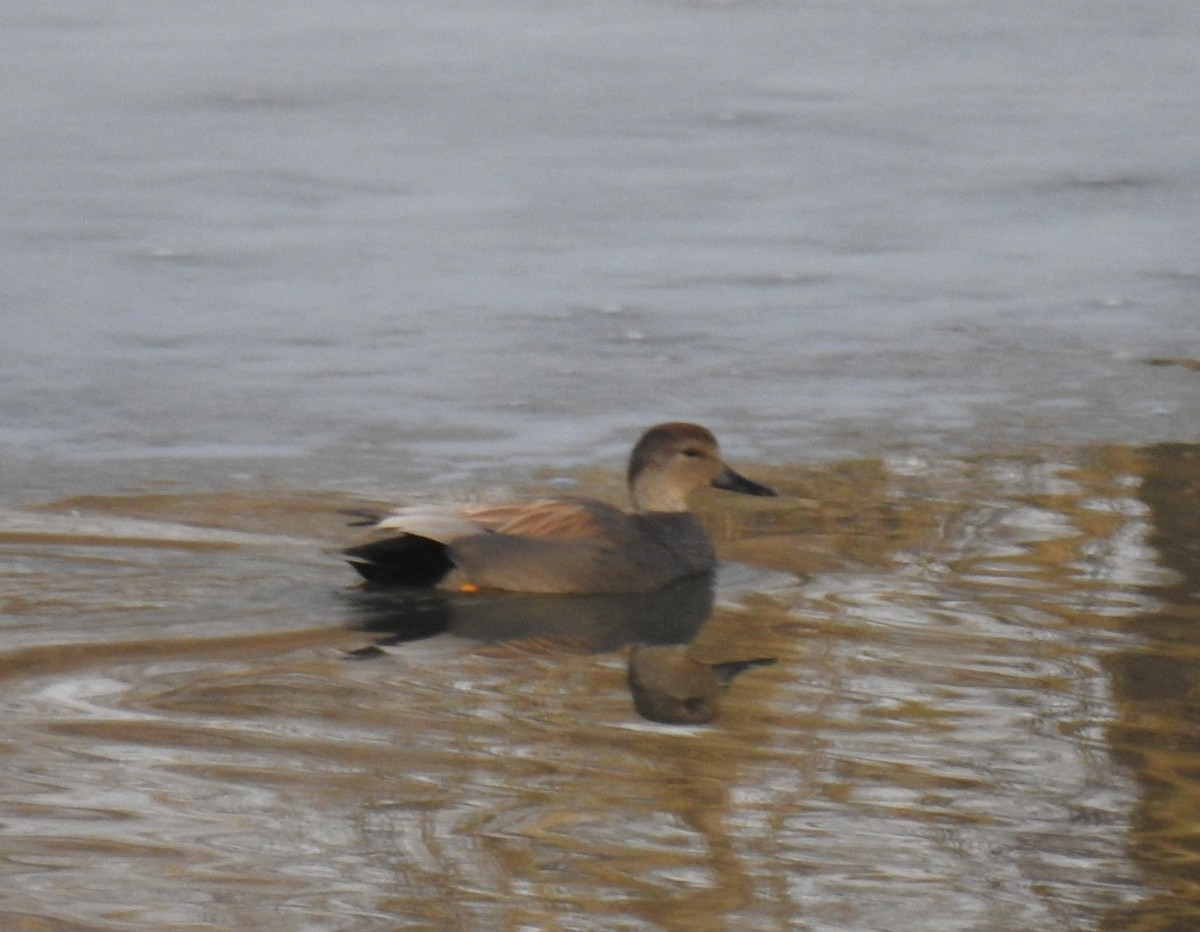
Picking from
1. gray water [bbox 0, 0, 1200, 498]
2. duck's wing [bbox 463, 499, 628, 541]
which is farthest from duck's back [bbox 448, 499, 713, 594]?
gray water [bbox 0, 0, 1200, 498]

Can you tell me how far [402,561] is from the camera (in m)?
5.66

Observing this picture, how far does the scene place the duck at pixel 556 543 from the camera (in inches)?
223

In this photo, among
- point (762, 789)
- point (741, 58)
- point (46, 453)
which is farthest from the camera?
point (741, 58)

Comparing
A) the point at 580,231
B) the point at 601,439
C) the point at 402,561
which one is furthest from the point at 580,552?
the point at 580,231

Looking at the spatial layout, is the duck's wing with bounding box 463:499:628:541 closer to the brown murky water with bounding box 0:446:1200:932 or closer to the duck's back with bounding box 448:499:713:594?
the duck's back with bounding box 448:499:713:594

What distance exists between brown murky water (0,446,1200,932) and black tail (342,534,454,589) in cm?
8

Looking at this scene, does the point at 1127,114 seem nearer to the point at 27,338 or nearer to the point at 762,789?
the point at 27,338

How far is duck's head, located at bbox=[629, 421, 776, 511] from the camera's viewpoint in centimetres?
616

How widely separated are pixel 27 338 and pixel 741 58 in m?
A: 5.30

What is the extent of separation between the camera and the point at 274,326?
8.07 m

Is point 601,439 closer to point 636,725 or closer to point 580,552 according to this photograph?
point 580,552

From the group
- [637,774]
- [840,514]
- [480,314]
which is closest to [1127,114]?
[480,314]

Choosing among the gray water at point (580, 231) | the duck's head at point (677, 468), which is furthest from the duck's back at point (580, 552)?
the gray water at point (580, 231)

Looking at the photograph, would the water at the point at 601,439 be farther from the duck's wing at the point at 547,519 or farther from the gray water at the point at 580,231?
the duck's wing at the point at 547,519
